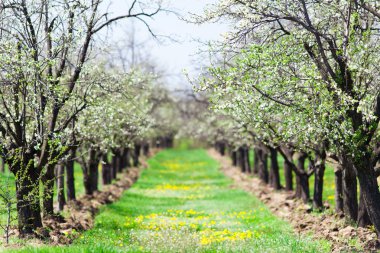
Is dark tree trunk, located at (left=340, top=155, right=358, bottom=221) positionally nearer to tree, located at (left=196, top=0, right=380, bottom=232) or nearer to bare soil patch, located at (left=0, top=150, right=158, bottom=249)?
tree, located at (left=196, top=0, right=380, bottom=232)

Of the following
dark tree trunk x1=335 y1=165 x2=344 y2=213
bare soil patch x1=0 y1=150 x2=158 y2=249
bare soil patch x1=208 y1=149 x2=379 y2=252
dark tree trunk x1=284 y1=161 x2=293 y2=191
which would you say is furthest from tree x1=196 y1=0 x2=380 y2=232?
dark tree trunk x1=284 y1=161 x2=293 y2=191

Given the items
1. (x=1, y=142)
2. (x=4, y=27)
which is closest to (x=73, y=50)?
(x=4, y=27)

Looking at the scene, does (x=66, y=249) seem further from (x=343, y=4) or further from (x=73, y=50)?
(x=343, y=4)

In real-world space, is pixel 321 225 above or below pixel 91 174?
below

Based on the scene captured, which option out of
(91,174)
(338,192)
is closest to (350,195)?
(338,192)

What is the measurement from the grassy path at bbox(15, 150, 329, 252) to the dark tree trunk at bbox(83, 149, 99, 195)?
5.88 feet

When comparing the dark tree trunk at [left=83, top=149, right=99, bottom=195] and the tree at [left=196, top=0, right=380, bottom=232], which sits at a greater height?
the tree at [left=196, top=0, right=380, bottom=232]

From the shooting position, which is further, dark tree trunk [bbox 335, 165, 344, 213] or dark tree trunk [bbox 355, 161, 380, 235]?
dark tree trunk [bbox 335, 165, 344, 213]

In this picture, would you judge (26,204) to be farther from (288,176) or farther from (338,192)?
(288,176)

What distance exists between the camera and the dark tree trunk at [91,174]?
29547mm

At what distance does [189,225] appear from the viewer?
20.6m

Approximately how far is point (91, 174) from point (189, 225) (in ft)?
36.6

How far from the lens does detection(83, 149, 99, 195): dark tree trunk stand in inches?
1163

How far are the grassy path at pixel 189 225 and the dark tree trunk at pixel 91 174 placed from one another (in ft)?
5.88
